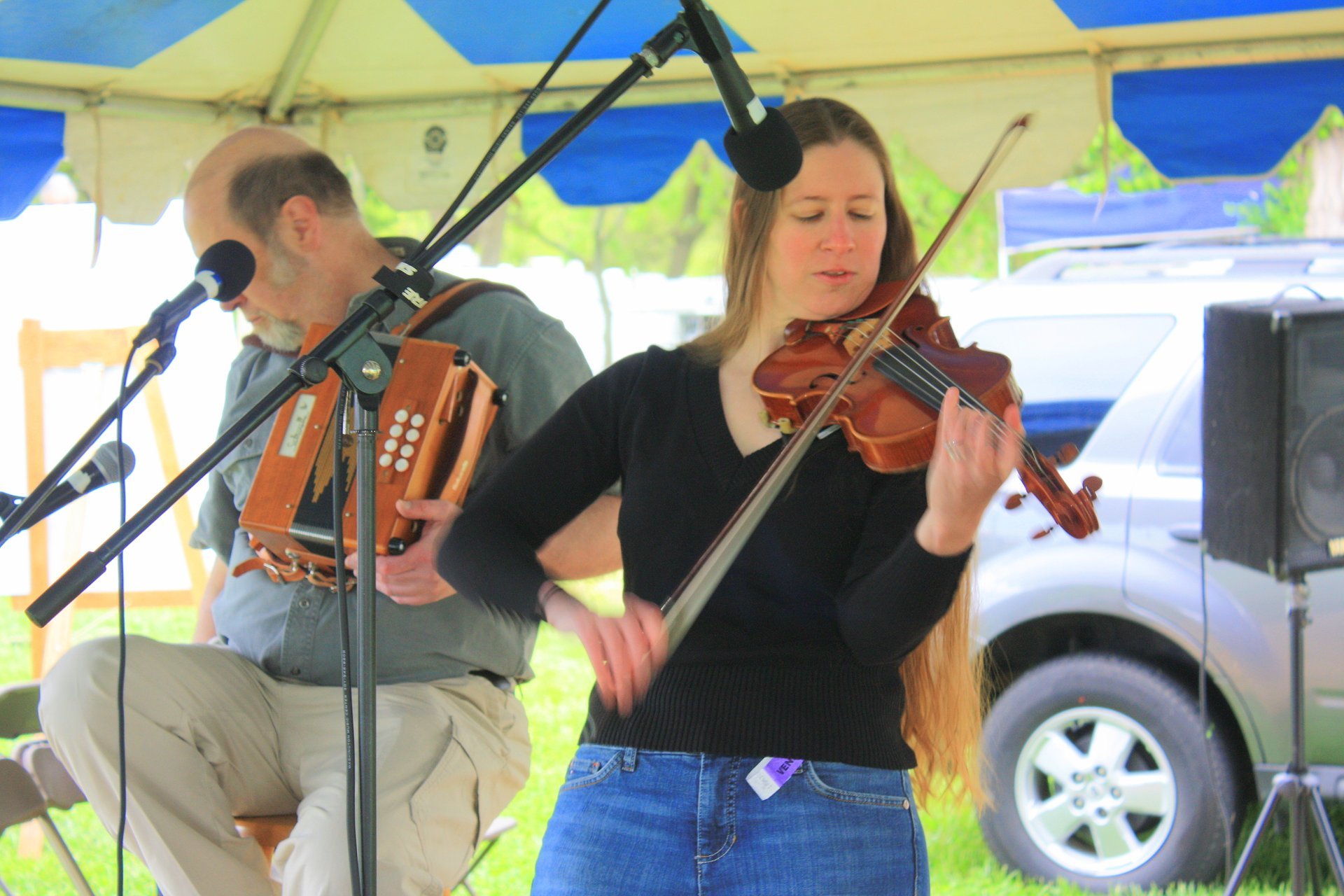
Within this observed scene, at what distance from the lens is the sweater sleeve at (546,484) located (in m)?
1.61

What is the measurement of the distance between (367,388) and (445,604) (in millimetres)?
939

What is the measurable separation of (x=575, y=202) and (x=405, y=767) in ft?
5.72

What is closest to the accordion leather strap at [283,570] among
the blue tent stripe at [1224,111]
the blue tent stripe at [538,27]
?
the blue tent stripe at [538,27]

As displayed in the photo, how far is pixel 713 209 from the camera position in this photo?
12250 mm

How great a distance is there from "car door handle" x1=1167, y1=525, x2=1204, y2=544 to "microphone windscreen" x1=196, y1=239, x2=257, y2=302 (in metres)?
2.77

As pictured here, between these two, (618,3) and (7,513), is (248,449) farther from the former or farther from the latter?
(618,3)

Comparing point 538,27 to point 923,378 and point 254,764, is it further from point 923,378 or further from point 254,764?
point 254,764

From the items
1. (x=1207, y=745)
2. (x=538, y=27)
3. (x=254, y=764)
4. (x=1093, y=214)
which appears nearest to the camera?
(x=254, y=764)

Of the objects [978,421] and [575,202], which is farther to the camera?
[575,202]

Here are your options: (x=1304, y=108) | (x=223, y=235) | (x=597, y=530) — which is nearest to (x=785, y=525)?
(x=597, y=530)

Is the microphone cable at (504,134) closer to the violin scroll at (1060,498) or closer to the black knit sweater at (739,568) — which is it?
the black knit sweater at (739,568)

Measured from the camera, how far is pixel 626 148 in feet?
10.3

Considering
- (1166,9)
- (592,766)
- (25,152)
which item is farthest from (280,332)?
(1166,9)

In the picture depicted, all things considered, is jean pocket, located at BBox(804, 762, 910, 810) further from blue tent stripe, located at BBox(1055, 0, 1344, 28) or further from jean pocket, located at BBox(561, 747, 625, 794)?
blue tent stripe, located at BBox(1055, 0, 1344, 28)
